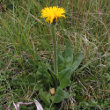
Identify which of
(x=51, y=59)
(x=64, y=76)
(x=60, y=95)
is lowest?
(x=60, y=95)

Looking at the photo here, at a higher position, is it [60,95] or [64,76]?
[64,76]

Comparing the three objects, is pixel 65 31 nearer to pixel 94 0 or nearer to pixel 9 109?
pixel 94 0

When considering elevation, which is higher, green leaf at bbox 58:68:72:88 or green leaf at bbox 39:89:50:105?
green leaf at bbox 58:68:72:88

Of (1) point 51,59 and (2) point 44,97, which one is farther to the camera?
(1) point 51,59

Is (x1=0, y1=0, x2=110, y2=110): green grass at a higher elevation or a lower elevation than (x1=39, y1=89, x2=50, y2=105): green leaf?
higher

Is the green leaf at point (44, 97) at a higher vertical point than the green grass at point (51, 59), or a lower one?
lower

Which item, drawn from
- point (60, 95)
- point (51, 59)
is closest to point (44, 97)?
point (60, 95)

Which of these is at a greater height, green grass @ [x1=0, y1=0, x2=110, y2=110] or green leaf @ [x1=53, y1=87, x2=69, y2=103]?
green grass @ [x1=0, y1=0, x2=110, y2=110]

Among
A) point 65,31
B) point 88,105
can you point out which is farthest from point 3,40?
point 88,105

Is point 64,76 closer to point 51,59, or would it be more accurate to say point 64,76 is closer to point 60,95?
point 60,95

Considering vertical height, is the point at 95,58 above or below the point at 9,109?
above

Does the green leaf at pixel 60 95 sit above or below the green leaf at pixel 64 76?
below
